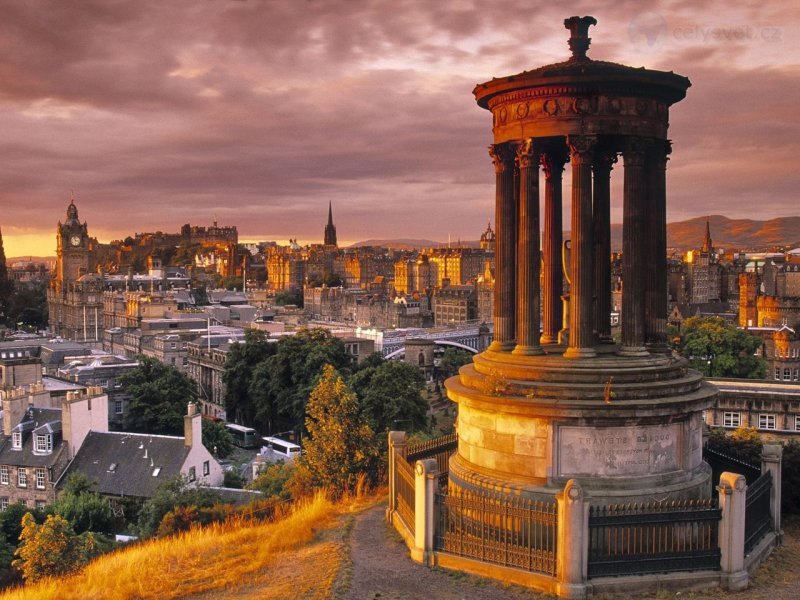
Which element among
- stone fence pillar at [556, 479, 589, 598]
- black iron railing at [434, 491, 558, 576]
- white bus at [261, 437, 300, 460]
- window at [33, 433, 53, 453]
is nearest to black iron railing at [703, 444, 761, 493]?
black iron railing at [434, 491, 558, 576]

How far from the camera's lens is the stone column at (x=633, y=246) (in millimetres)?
19375

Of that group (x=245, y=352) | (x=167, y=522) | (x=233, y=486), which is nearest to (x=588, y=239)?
(x=167, y=522)

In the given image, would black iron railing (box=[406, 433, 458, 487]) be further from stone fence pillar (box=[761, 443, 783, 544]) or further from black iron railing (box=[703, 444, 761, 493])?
stone fence pillar (box=[761, 443, 783, 544])

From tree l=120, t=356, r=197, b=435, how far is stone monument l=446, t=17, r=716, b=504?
4922 cm

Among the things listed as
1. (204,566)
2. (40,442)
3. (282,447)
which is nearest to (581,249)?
(204,566)

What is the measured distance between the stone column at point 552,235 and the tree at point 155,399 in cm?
4840

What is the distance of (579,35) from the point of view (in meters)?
20.3

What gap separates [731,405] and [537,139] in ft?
130

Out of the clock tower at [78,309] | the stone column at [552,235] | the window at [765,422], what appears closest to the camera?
the stone column at [552,235]

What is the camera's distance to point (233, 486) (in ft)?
157

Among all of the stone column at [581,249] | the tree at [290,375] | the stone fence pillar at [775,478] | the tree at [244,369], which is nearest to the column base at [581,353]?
the stone column at [581,249]

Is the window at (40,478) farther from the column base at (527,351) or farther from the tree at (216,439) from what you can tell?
the column base at (527,351)

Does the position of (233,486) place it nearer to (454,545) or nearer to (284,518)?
(284,518)

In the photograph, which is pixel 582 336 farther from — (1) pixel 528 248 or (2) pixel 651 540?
(2) pixel 651 540
